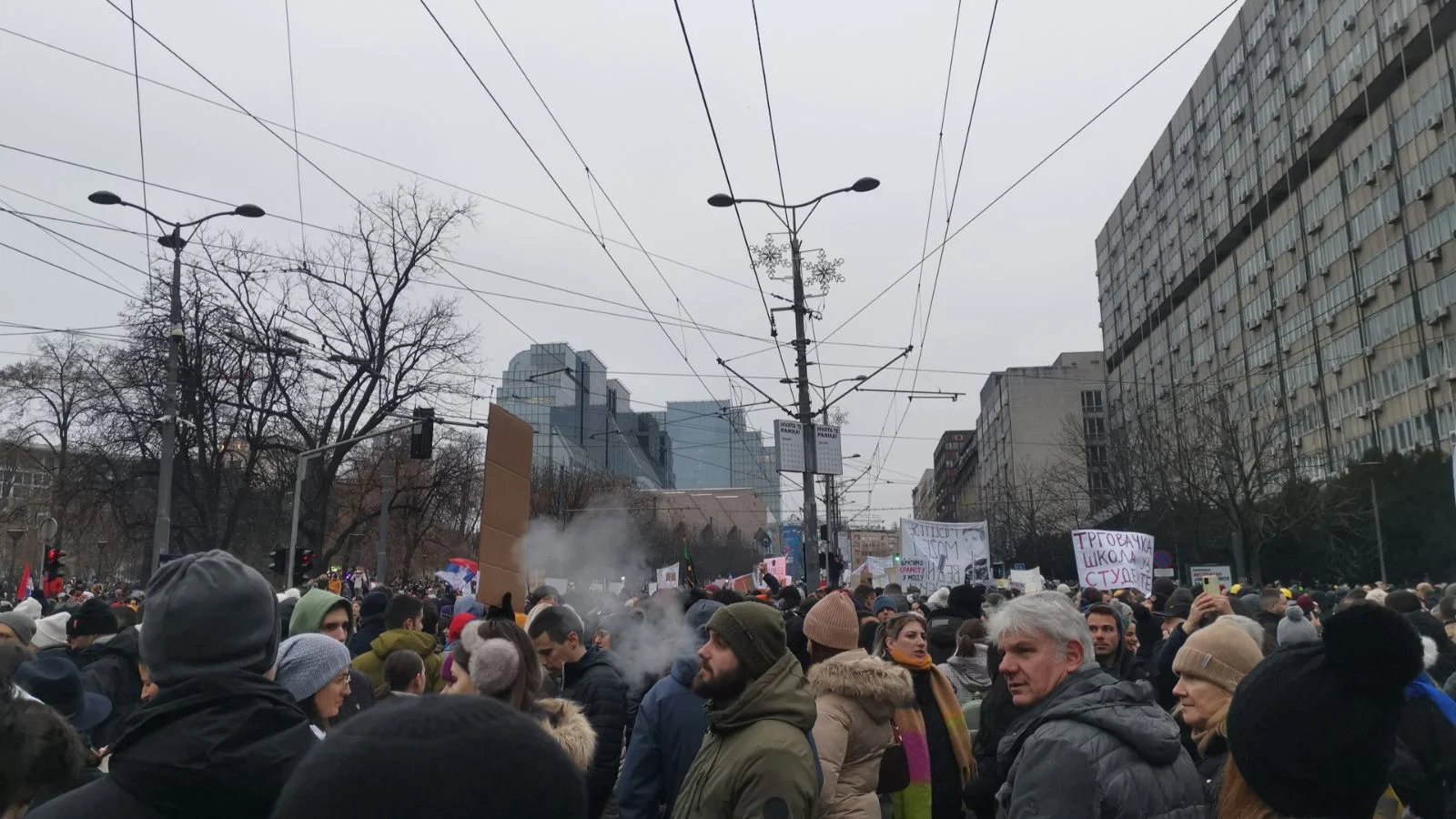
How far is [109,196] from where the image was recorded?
16.2m

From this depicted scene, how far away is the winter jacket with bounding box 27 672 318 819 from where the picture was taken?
197cm

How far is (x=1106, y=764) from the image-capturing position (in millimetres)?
3021

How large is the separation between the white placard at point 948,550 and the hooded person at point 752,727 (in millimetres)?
18151

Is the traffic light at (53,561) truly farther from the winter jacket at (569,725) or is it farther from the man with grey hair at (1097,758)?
the man with grey hair at (1097,758)

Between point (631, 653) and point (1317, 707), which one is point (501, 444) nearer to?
point (631, 653)

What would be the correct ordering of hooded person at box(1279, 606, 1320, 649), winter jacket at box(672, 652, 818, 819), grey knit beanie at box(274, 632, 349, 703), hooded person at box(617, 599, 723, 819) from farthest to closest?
hooded person at box(1279, 606, 1320, 649), hooded person at box(617, 599, 723, 819), grey knit beanie at box(274, 632, 349, 703), winter jacket at box(672, 652, 818, 819)

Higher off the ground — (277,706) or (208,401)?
(208,401)

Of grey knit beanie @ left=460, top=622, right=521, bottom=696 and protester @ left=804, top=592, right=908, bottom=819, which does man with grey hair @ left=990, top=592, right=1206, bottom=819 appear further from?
grey knit beanie @ left=460, top=622, right=521, bottom=696

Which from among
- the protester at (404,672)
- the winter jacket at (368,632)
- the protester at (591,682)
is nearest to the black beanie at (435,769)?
the protester at (591,682)

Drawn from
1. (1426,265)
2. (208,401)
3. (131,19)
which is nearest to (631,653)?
(131,19)

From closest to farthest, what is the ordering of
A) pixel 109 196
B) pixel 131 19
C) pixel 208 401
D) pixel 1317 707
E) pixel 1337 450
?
pixel 1317 707 < pixel 131 19 < pixel 109 196 < pixel 208 401 < pixel 1337 450

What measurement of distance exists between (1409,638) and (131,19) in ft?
39.6

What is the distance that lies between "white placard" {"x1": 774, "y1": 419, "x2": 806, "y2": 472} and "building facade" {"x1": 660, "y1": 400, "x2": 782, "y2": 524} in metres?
15.5

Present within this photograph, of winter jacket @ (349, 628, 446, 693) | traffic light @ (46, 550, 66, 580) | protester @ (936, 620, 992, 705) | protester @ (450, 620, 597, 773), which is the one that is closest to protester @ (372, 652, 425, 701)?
winter jacket @ (349, 628, 446, 693)
